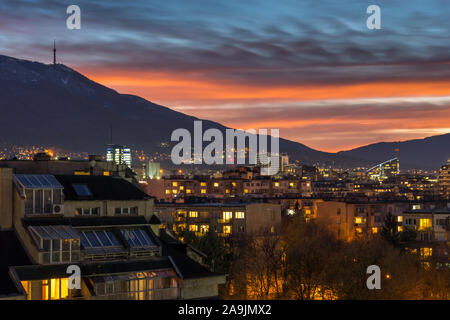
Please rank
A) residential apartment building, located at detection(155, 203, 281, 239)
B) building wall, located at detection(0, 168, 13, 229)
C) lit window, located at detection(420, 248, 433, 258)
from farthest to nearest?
1. residential apartment building, located at detection(155, 203, 281, 239)
2. lit window, located at detection(420, 248, 433, 258)
3. building wall, located at detection(0, 168, 13, 229)

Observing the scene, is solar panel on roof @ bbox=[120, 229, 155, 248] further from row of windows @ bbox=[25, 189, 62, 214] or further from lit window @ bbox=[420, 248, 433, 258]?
lit window @ bbox=[420, 248, 433, 258]

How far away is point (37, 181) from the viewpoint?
36.8m

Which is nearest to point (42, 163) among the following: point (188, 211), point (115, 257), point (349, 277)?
point (115, 257)

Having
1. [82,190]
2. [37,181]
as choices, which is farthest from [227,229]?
[37,181]

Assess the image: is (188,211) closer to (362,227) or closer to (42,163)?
(362,227)

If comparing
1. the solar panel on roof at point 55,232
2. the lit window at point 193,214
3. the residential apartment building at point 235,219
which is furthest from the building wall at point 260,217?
the solar panel on roof at point 55,232

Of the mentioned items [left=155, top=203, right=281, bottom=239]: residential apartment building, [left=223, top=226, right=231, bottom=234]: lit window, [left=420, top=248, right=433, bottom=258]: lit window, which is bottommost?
[left=420, top=248, right=433, bottom=258]: lit window

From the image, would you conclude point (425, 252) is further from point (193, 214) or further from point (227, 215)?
point (193, 214)

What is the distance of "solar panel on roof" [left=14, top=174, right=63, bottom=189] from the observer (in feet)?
119

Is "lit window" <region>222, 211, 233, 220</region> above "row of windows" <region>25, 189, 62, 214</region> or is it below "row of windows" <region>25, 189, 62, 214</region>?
below

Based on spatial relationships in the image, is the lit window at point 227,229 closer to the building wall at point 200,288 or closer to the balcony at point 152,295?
the building wall at point 200,288

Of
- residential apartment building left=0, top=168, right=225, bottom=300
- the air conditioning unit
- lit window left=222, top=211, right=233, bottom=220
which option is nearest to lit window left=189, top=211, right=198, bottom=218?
lit window left=222, top=211, right=233, bottom=220

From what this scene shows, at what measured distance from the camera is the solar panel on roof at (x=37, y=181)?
36156 millimetres

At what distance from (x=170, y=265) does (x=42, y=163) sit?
1553 cm
